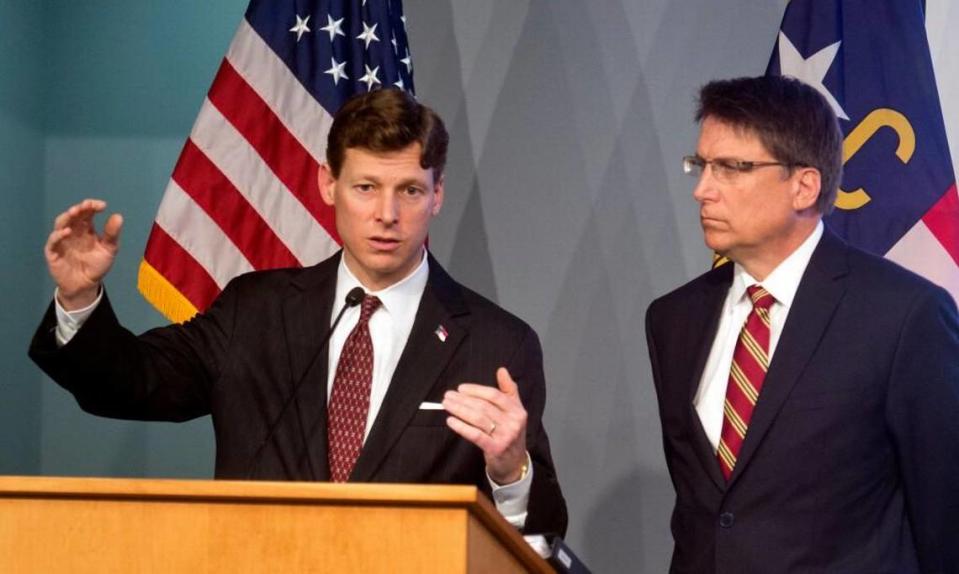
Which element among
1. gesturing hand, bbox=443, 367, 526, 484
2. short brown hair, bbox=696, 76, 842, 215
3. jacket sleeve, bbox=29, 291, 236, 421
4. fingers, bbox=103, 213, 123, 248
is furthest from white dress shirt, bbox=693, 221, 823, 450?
fingers, bbox=103, 213, 123, 248

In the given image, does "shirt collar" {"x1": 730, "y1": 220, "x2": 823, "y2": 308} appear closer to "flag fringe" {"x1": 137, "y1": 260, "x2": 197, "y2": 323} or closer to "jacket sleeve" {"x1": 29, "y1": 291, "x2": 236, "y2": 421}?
"jacket sleeve" {"x1": 29, "y1": 291, "x2": 236, "y2": 421}

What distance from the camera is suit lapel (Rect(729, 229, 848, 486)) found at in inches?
123

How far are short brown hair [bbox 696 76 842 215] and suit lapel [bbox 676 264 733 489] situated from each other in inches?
A: 11.9

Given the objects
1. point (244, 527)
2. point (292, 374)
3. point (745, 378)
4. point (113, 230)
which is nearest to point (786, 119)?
point (745, 378)

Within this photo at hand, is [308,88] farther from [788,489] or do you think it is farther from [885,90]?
[788,489]

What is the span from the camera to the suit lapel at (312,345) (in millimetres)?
3150

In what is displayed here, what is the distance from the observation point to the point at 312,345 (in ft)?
10.8

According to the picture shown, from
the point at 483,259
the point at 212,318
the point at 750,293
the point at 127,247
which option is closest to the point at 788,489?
the point at 750,293

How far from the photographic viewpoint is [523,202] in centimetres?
487

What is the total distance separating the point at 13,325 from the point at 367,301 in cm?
196

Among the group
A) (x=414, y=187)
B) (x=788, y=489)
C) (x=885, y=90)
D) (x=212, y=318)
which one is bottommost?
(x=788, y=489)

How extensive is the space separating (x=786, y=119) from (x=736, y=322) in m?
0.50

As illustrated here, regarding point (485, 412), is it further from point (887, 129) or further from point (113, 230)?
point (887, 129)

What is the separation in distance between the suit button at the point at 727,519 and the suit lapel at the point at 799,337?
7 cm
